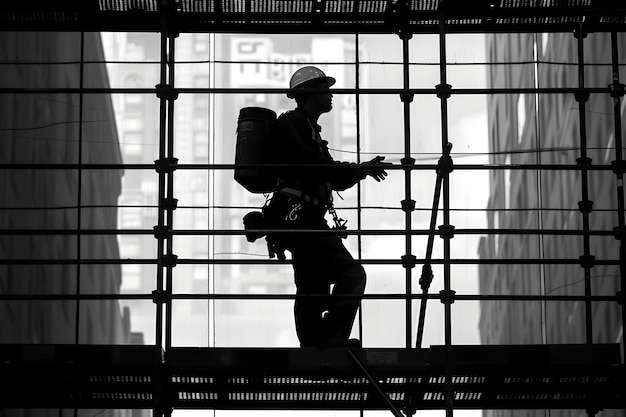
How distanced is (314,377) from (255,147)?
6.48ft

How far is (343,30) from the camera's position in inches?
550

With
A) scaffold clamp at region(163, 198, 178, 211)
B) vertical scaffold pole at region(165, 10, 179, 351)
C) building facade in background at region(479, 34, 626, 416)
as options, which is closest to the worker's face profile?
vertical scaffold pole at region(165, 10, 179, 351)

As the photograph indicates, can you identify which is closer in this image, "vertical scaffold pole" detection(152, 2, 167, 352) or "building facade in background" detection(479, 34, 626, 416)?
"vertical scaffold pole" detection(152, 2, 167, 352)

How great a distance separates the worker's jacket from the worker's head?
0.99 ft

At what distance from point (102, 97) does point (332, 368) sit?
31162 mm

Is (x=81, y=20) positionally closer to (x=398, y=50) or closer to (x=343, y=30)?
(x=343, y=30)

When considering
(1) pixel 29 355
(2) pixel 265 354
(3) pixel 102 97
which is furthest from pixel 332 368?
(3) pixel 102 97

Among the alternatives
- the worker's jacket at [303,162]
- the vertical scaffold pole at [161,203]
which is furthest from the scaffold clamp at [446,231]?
the vertical scaffold pole at [161,203]

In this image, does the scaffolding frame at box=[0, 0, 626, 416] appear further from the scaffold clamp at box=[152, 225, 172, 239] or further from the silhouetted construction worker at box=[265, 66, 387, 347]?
the silhouetted construction worker at box=[265, 66, 387, 347]

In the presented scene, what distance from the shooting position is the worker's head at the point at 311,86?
1332cm

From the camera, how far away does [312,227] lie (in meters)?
12.9

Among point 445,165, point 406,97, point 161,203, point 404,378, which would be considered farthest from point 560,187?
point 161,203

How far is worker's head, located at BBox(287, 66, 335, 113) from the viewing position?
524 inches

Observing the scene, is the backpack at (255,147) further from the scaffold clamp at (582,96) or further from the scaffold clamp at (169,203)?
the scaffold clamp at (582,96)
